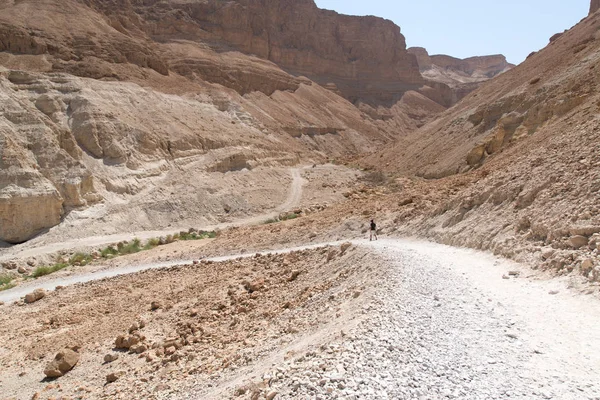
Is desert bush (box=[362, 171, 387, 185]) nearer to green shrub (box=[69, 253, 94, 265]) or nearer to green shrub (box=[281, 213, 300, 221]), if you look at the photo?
green shrub (box=[281, 213, 300, 221])

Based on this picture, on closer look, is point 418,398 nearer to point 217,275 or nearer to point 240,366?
point 240,366

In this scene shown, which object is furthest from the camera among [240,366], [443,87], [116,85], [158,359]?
[443,87]

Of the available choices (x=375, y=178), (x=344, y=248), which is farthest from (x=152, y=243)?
(x=375, y=178)

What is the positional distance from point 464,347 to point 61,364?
26.7 ft

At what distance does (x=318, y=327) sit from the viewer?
695 cm

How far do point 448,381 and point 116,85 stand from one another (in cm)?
3494

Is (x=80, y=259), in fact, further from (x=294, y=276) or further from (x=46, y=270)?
(x=294, y=276)

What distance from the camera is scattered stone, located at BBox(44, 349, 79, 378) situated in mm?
9266

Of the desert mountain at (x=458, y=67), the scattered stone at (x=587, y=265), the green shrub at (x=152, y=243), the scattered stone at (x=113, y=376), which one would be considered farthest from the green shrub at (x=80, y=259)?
the desert mountain at (x=458, y=67)

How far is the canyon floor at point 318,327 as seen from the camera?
4539 mm

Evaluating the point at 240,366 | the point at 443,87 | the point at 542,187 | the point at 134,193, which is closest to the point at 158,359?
the point at 240,366

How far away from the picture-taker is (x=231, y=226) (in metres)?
27.0

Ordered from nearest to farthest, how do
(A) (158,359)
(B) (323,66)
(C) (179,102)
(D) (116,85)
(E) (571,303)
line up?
1. (E) (571,303)
2. (A) (158,359)
3. (D) (116,85)
4. (C) (179,102)
5. (B) (323,66)

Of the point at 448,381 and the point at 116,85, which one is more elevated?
the point at 116,85
